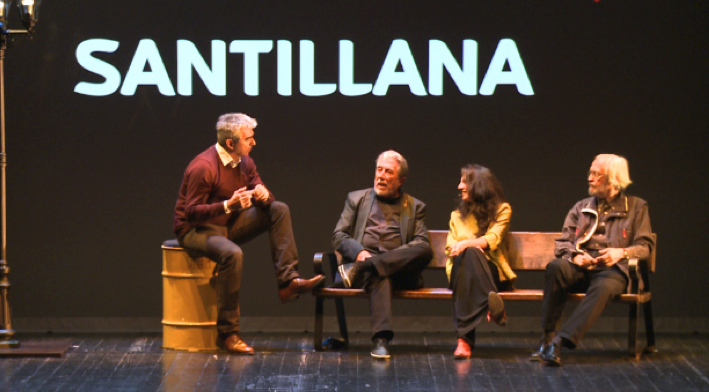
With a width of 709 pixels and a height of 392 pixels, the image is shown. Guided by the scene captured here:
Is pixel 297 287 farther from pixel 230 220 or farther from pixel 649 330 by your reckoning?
pixel 649 330

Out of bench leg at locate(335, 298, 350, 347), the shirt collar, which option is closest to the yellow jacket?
bench leg at locate(335, 298, 350, 347)

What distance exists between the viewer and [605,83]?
277 inches

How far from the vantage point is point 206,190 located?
6137 mm

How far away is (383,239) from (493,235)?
0.72 meters

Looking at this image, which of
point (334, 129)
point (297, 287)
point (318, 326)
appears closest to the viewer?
point (297, 287)

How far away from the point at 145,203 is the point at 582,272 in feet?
10.5

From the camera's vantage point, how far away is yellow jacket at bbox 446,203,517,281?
6199mm

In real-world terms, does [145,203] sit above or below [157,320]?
above

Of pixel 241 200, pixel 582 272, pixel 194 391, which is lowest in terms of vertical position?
pixel 194 391

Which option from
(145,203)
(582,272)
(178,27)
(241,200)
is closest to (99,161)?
(145,203)

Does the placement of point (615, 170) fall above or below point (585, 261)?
above

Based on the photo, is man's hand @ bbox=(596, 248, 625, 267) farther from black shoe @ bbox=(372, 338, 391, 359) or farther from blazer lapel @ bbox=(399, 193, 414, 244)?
black shoe @ bbox=(372, 338, 391, 359)

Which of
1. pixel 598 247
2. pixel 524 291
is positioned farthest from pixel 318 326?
pixel 598 247

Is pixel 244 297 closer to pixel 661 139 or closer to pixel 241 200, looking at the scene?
pixel 241 200
